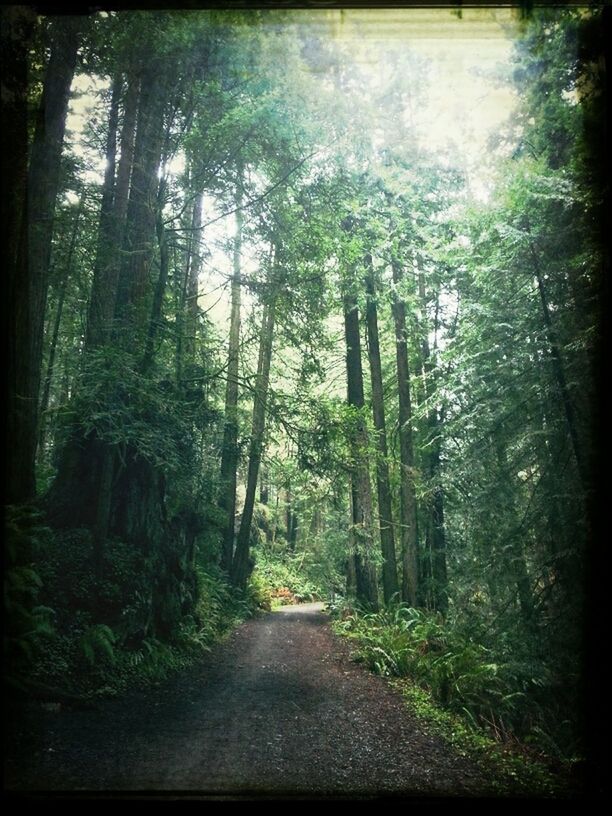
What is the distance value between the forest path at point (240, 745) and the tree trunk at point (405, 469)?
412 centimetres

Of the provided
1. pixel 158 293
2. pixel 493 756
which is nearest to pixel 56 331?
pixel 158 293

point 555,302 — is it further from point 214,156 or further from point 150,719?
point 150,719

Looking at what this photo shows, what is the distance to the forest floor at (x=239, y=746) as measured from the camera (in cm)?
270

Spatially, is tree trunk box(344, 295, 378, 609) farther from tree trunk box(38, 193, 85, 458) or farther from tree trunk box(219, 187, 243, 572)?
tree trunk box(38, 193, 85, 458)

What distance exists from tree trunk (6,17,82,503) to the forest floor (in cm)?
177

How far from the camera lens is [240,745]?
10.8 feet

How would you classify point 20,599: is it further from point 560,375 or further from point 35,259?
point 560,375

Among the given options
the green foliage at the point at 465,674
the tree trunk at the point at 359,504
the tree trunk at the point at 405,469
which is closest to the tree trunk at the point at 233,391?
the tree trunk at the point at 359,504

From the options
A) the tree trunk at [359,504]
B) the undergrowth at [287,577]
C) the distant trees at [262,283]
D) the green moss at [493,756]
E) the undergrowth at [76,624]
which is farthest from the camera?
the undergrowth at [287,577]

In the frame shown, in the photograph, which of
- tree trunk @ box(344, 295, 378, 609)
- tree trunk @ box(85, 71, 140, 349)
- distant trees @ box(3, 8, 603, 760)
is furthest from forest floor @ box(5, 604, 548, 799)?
tree trunk @ box(344, 295, 378, 609)

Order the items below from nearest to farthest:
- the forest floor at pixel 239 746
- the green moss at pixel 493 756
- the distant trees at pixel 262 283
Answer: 1. the forest floor at pixel 239 746
2. the green moss at pixel 493 756
3. the distant trees at pixel 262 283

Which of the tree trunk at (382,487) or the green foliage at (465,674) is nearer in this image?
the green foliage at (465,674)

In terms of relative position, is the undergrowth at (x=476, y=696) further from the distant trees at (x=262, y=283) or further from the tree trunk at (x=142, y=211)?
the tree trunk at (x=142, y=211)

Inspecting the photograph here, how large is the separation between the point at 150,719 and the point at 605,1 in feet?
19.9
